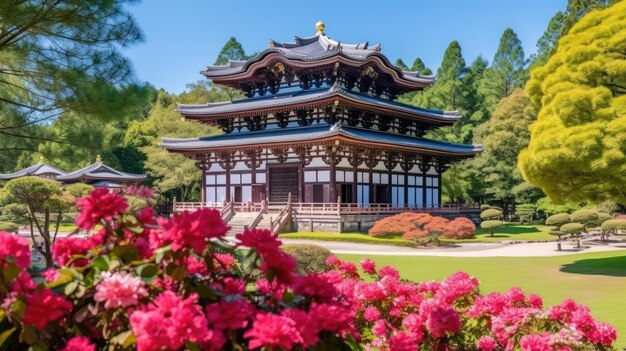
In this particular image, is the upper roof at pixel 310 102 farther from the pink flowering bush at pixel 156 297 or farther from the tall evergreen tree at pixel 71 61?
the pink flowering bush at pixel 156 297

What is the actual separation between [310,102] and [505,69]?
119 ft

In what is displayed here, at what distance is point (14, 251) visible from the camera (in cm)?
235

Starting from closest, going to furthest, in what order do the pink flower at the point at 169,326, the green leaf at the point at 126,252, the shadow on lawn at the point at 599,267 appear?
1. the pink flower at the point at 169,326
2. the green leaf at the point at 126,252
3. the shadow on lawn at the point at 599,267

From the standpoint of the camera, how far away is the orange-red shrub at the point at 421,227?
2550 centimetres

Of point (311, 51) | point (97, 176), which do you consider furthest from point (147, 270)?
point (97, 176)

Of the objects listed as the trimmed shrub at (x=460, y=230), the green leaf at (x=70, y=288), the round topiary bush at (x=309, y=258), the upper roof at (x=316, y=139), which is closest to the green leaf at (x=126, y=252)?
the green leaf at (x=70, y=288)

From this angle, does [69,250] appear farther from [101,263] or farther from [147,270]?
[147,270]

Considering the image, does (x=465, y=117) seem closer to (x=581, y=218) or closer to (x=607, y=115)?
(x=581, y=218)

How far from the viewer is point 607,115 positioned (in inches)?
551

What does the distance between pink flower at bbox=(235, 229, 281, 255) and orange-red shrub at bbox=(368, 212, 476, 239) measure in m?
23.2

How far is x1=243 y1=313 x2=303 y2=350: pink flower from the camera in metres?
2.11

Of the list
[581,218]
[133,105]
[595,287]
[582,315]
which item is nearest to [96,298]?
[582,315]

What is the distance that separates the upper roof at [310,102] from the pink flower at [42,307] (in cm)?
2695

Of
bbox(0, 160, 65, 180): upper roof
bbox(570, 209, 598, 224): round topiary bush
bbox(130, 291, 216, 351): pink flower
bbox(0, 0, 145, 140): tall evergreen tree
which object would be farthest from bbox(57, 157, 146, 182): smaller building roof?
bbox(130, 291, 216, 351): pink flower
